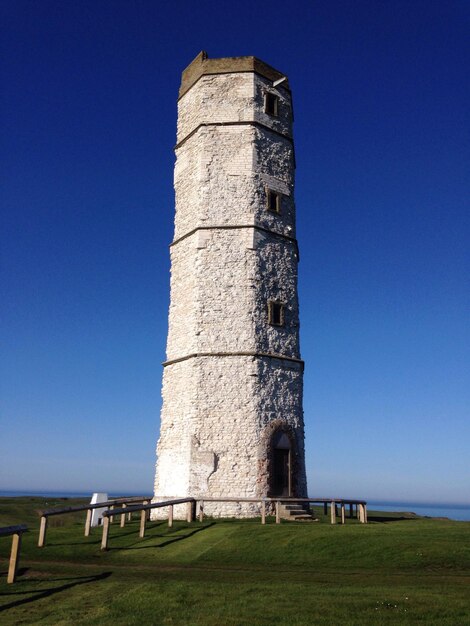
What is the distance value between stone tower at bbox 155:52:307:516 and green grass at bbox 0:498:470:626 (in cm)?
302

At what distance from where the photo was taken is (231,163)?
2052cm

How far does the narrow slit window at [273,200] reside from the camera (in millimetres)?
20656

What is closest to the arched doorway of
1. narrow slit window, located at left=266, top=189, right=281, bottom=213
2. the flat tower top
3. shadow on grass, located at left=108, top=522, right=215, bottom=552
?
shadow on grass, located at left=108, top=522, right=215, bottom=552

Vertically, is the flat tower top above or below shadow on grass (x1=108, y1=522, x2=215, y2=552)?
above

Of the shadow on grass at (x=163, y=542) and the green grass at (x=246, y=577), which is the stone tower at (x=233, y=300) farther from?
the green grass at (x=246, y=577)

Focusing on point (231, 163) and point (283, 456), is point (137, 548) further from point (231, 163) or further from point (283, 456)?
point (231, 163)

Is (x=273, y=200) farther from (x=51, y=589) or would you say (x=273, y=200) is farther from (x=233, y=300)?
(x=51, y=589)

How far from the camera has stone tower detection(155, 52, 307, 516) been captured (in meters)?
17.8

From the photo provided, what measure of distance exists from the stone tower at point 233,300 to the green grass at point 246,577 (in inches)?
119

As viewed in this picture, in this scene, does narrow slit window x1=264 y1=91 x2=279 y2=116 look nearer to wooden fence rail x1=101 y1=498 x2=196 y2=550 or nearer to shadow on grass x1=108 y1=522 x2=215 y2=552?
wooden fence rail x1=101 y1=498 x2=196 y2=550

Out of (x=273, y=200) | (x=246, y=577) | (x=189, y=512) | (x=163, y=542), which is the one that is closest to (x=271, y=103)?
(x=273, y=200)

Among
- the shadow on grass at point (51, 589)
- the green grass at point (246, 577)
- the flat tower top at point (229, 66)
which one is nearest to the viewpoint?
the green grass at point (246, 577)

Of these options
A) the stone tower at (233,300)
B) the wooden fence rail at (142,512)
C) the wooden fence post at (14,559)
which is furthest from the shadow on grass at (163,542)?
the wooden fence post at (14,559)

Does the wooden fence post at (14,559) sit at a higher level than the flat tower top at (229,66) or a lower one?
lower
